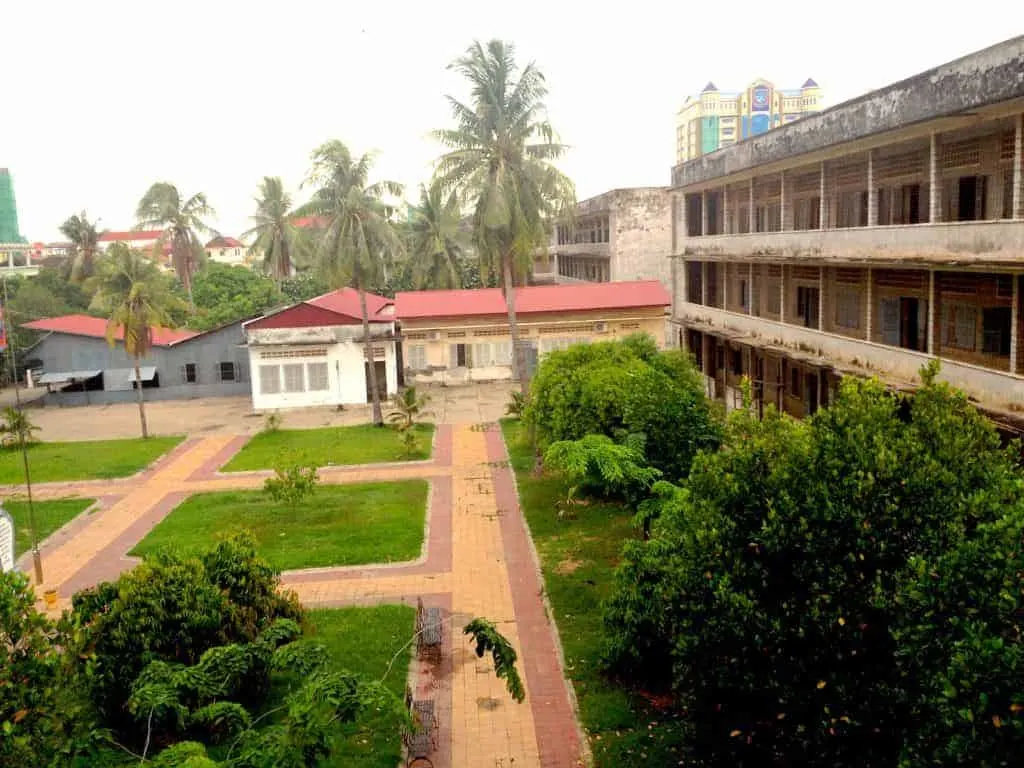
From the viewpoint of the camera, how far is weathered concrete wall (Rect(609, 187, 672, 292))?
4034 centimetres

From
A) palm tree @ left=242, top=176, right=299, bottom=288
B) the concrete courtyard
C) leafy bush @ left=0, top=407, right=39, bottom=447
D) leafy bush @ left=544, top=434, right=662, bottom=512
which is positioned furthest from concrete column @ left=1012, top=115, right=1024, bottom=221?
palm tree @ left=242, top=176, right=299, bottom=288

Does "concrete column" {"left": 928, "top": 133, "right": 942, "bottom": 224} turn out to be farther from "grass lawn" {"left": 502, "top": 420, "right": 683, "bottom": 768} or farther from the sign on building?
the sign on building

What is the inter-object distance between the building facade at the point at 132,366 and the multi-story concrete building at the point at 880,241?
18273mm

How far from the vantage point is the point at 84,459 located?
24.8 metres

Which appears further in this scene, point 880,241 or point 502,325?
point 502,325

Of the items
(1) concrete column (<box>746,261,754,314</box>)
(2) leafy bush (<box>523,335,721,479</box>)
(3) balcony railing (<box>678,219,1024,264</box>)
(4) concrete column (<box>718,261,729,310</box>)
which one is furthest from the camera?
(4) concrete column (<box>718,261,729,310</box>)

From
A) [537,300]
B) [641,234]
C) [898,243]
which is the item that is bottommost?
[537,300]

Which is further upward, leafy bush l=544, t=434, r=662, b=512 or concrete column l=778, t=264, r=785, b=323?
concrete column l=778, t=264, r=785, b=323

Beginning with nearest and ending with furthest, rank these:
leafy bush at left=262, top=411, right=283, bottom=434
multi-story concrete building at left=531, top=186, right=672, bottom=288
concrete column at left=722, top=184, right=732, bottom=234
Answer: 1. concrete column at left=722, top=184, right=732, bottom=234
2. leafy bush at left=262, top=411, right=283, bottom=434
3. multi-story concrete building at left=531, top=186, right=672, bottom=288

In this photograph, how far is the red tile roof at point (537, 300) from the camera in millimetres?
33656

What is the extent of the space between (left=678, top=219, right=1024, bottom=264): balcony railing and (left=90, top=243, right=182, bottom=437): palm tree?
17.3 m

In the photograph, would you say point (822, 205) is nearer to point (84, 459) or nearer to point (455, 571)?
point (455, 571)

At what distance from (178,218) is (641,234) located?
26.1 metres

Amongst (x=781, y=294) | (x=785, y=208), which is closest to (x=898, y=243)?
(x=785, y=208)
